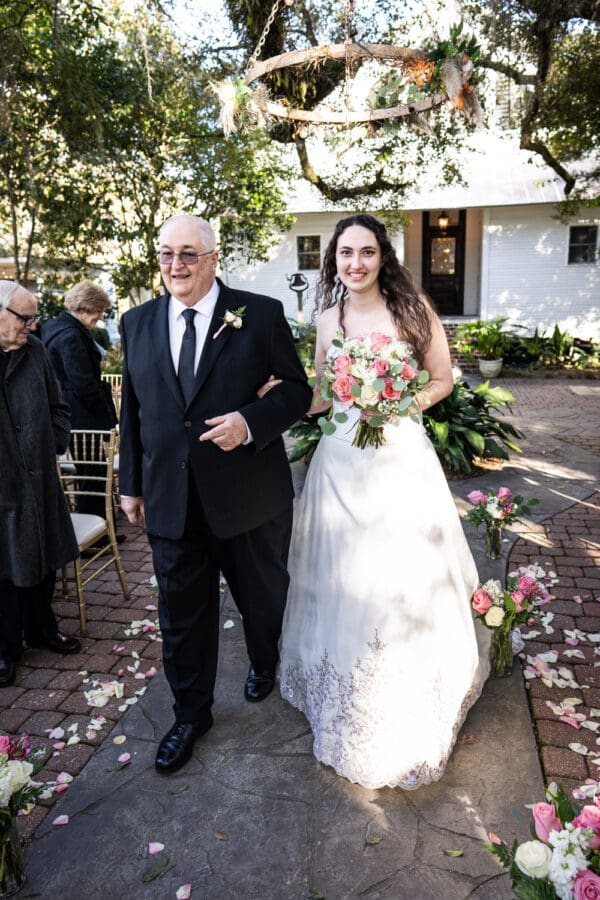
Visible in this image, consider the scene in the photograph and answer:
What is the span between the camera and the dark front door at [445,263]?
1874cm

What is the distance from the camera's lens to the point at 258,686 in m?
3.19

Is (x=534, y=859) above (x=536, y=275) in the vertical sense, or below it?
below

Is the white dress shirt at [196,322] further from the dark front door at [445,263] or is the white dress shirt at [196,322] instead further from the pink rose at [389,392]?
the dark front door at [445,263]

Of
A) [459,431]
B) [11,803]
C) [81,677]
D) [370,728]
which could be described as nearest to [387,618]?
[370,728]

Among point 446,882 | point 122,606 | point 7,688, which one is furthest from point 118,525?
point 446,882

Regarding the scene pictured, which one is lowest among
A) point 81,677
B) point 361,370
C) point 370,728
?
point 81,677

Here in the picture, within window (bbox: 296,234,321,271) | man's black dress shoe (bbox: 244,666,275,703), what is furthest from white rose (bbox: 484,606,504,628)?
window (bbox: 296,234,321,271)

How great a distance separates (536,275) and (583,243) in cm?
136

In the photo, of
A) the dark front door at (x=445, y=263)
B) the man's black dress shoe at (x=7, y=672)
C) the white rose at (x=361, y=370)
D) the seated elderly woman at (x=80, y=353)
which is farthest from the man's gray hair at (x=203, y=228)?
the dark front door at (x=445, y=263)

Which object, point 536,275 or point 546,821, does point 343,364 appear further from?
point 536,275

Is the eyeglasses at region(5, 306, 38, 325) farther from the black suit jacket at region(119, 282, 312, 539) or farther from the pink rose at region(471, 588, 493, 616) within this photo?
the pink rose at region(471, 588, 493, 616)

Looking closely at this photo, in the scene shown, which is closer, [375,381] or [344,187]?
[375,381]

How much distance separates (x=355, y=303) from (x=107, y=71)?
7.69 m

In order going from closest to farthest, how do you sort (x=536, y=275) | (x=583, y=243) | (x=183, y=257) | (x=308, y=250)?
(x=183, y=257) < (x=583, y=243) < (x=536, y=275) < (x=308, y=250)
